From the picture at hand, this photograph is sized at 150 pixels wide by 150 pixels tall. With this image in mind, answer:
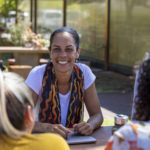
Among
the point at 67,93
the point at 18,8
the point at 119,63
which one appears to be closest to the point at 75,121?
the point at 67,93

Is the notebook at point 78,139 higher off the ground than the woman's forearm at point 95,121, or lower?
higher

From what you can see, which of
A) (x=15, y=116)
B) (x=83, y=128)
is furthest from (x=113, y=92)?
(x=15, y=116)

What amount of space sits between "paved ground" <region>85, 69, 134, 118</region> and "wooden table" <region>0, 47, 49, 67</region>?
1.63 meters

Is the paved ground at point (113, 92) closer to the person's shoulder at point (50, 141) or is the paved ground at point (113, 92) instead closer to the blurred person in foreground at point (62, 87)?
the blurred person in foreground at point (62, 87)

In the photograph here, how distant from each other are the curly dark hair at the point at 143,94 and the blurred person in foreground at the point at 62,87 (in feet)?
4.06

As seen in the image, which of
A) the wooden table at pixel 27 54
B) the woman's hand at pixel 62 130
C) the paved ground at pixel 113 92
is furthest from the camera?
the wooden table at pixel 27 54

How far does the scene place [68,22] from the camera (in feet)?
45.2

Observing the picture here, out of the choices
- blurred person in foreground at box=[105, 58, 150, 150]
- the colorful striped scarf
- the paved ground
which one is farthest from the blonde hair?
the paved ground

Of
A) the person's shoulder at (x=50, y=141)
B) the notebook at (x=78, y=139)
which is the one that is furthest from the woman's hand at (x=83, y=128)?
the person's shoulder at (x=50, y=141)

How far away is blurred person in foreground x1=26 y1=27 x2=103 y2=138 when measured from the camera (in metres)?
2.72

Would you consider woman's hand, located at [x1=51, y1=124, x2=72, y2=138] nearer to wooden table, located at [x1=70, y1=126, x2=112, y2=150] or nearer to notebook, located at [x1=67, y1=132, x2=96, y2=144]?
notebook, located at [x1=67, y1=132, x2=96, y2=144]

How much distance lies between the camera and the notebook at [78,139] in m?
2.14

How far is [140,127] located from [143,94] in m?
0.13

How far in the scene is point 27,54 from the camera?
9.47m
